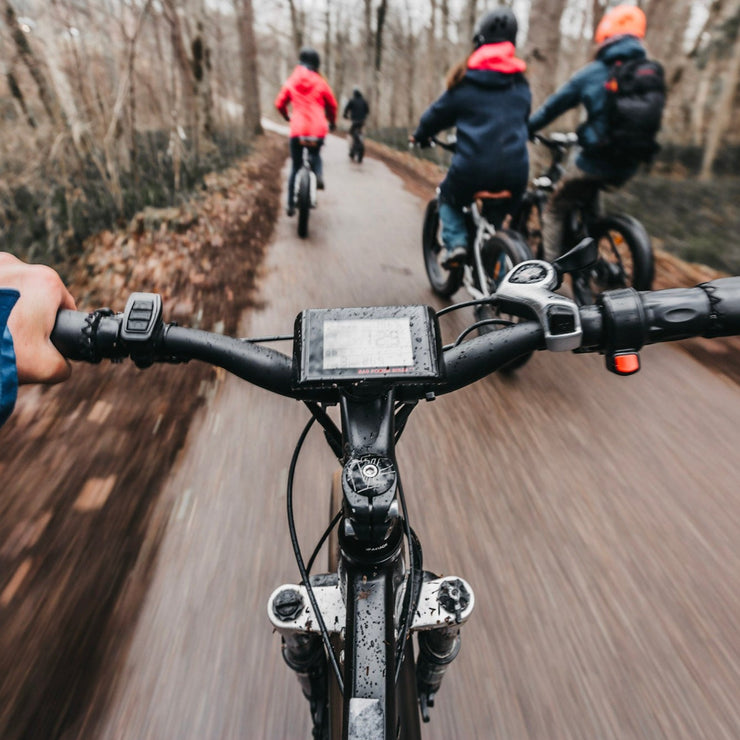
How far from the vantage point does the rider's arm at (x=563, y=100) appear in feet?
12.4

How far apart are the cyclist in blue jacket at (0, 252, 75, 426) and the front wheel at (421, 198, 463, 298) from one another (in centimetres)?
391

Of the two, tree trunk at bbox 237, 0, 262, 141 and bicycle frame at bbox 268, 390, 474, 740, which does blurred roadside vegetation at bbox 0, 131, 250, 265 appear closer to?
bicycle frame at bbox 268, 390, 474, 740

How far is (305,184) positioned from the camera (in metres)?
6.70

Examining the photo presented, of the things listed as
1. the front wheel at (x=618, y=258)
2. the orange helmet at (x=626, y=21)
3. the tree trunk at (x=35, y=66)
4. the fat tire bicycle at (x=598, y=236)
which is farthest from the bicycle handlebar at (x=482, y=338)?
the tree trunk at (x=35, y=66)

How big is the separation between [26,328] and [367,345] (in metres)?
0.66

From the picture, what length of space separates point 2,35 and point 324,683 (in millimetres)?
5846

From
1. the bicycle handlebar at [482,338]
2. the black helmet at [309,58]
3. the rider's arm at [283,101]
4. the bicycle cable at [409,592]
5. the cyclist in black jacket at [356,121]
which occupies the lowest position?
the cyclist in black jacket at [356,121]

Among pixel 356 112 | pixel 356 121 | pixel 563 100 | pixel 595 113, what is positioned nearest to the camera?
pixel 595 113

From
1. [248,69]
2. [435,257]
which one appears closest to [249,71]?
[248,69]

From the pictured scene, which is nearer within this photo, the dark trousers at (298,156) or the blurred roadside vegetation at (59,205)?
the blurred roadside vegetation at (59,205)

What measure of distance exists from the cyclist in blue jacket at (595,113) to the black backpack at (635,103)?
8 cm

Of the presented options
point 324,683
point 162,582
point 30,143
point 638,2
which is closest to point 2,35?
point 30,143

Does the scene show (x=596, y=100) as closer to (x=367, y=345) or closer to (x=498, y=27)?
(x=498, y=27)

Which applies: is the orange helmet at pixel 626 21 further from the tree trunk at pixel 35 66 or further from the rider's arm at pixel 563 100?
the tree trunk at pixel 35 66
